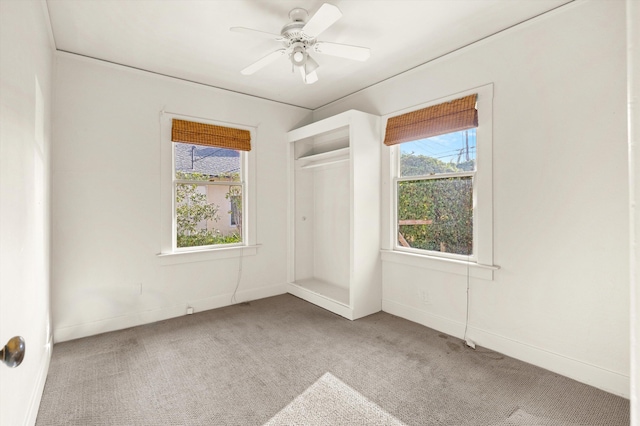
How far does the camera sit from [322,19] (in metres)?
2.05

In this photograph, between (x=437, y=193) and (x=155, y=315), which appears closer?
(x=437, y=193)

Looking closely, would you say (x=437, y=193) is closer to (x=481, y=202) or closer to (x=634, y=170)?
(x=481, y=202)

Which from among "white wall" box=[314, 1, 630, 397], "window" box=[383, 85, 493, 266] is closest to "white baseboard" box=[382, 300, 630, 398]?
"white wall" box=[314, 1, 630, 397]

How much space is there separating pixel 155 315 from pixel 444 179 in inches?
131

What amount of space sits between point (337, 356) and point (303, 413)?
740mm

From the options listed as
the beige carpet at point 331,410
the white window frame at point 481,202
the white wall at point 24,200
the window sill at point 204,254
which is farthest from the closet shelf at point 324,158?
the white wall at point 24,200

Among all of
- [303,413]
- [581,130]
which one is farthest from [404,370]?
[581,130]

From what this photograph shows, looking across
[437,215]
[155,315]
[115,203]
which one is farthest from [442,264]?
[115,203]

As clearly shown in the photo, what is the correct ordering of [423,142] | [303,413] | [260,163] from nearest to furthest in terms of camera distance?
[303,413] < [423,142] < [260,163]

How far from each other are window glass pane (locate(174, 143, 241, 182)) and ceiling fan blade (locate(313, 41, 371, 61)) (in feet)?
6.33

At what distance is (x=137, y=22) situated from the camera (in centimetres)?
253

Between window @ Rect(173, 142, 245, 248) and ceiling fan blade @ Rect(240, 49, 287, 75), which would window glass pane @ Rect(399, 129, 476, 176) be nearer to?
ceiling fan blade @ Rect(240, 49, 287, 75)

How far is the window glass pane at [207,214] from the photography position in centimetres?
372

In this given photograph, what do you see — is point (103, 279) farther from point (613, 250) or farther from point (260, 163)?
point (613, 250)
